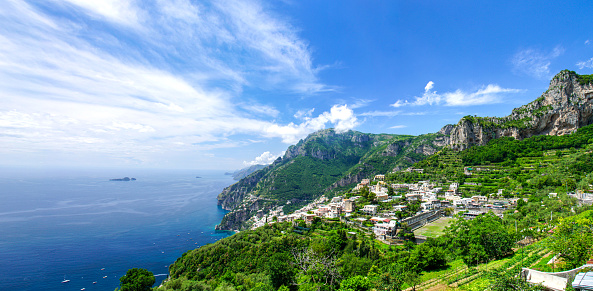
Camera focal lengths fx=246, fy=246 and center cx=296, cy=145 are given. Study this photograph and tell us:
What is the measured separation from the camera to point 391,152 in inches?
5753

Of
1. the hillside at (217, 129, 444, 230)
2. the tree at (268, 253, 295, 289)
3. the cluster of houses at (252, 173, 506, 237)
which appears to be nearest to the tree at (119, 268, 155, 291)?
the tree at (268, 253, 295, 289)

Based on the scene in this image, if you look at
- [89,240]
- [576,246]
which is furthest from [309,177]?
[576,246]

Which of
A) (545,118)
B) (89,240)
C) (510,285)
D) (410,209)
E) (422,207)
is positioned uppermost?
(545,118)

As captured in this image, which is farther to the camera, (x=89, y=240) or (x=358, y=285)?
(x=89, y=240)

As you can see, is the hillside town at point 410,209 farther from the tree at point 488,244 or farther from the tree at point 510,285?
the tree at point 510,285

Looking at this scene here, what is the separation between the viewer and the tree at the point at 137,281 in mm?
28312

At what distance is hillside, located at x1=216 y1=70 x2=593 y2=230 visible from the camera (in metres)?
69.2

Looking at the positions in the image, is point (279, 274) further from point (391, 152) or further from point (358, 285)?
point (391, 152)

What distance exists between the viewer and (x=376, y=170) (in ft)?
424

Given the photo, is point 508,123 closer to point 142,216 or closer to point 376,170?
point 376,170

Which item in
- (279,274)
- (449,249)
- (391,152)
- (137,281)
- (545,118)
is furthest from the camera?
(391,152)

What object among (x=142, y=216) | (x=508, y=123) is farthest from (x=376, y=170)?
(x=142, y=216)

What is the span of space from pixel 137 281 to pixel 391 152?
140 m

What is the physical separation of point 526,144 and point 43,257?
390ft
